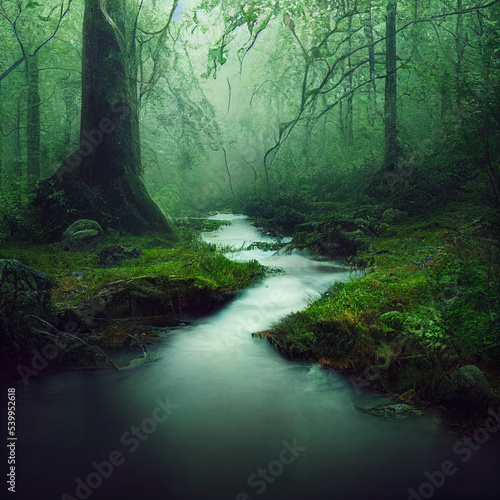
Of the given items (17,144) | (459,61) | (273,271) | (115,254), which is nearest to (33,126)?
(17,144)

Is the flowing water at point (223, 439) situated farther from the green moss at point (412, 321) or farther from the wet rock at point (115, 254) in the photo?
the wet rock at point (115, 254)

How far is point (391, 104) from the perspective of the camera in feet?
50.2

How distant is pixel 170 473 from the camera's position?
3508 mm

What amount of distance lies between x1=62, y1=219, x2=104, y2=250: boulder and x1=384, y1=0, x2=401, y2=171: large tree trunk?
10.3 m

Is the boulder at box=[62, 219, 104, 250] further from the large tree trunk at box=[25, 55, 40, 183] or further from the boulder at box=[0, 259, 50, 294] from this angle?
the large tree trunk at box=[25, 55, 40, 183]

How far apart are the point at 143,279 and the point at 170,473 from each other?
396 centimetres

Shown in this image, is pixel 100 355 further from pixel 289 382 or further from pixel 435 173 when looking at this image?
pixel 435 173

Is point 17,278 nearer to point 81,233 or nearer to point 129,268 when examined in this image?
point 129,268

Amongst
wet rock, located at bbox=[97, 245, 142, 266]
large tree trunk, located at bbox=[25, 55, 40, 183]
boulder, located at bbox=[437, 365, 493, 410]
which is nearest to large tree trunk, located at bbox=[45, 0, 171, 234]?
wet rock, located at bbox=[97, 245, 142, 266]

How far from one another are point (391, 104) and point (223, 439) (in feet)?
47.7

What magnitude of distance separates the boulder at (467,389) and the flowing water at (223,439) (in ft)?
1.09

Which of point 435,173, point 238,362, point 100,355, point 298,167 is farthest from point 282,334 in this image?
point 298,167

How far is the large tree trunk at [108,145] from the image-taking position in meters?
11.5

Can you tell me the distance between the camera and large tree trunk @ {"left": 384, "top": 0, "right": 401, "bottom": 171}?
583 inches
